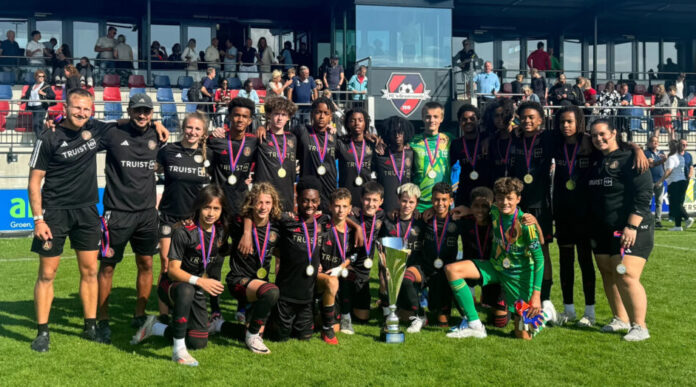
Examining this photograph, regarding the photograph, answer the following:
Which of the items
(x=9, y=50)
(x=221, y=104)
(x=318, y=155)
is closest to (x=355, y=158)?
(x=318, y=155)

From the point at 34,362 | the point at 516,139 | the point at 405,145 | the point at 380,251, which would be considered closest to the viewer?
the point at 34,362

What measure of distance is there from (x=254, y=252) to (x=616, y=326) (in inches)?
127

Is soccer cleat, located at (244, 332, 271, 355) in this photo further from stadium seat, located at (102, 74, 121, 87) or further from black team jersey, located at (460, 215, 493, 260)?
stadium seat, located at (102, 74, 121, 87)

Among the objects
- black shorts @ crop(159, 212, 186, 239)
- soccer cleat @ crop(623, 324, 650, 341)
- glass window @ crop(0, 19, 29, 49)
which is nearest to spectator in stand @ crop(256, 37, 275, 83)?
glass window @ crop(0, 19, 29, 49)

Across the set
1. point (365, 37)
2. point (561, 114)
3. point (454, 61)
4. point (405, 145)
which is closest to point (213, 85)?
point (365, 37)

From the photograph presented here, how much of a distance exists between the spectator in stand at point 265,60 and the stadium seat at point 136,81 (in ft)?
11.4

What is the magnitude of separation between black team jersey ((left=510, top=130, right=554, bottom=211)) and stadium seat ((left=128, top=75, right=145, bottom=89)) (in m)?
15.4

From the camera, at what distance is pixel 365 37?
2088cm

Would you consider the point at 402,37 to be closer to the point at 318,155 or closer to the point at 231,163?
the point at 318,155

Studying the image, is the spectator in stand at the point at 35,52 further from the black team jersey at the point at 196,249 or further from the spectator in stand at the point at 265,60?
the black team jersey at the point at 196,249

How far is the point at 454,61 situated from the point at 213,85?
26.2ft

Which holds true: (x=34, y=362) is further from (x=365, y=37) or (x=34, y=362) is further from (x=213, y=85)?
(x=365, y=37)

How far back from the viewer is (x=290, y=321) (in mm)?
5812

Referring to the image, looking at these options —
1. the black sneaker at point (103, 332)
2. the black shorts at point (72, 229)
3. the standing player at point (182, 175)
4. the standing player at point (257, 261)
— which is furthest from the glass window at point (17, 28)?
the standing player at point (257, 261)
